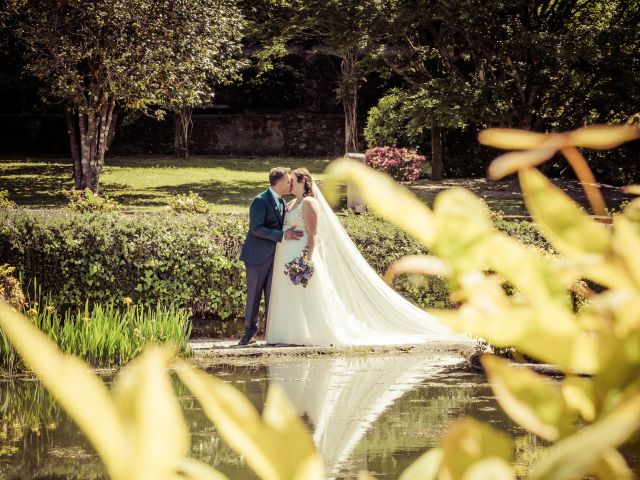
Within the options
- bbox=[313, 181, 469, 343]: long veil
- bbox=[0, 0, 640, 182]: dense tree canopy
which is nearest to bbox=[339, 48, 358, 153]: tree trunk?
bbox=[0, 0, 640, 182]: dense tree canopy

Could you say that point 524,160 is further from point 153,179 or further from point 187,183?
point 153,179

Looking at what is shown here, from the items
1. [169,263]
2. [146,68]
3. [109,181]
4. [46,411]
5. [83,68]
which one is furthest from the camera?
[109,181]

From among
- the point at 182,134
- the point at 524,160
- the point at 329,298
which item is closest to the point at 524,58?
the point at 182,134

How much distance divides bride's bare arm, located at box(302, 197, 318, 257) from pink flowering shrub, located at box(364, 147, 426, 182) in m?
12.7

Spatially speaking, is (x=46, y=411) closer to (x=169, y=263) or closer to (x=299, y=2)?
(x=169, y=263)

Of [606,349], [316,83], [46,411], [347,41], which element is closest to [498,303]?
[606,349]

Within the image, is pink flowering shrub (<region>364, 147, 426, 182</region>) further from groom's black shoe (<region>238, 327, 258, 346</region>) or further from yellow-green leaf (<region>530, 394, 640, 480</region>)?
yellow-green leaf (<region>530, 394, 640, 480</region>)

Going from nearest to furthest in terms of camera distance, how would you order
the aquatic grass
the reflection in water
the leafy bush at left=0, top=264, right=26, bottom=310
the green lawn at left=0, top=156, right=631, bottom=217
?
the reflection in water, the aquatic grass, the leafy bush at left=0, top=264, right=26, bottom=310, the green lawn at left=0, top=156, right=631, bottom=217

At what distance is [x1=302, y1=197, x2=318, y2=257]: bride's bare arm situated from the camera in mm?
10680

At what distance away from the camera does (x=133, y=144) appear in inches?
1293

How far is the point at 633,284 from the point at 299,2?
27.5 metres

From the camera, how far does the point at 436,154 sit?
2530 centimetres

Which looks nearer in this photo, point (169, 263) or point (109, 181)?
point (169, 263)

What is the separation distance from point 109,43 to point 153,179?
6.86m
